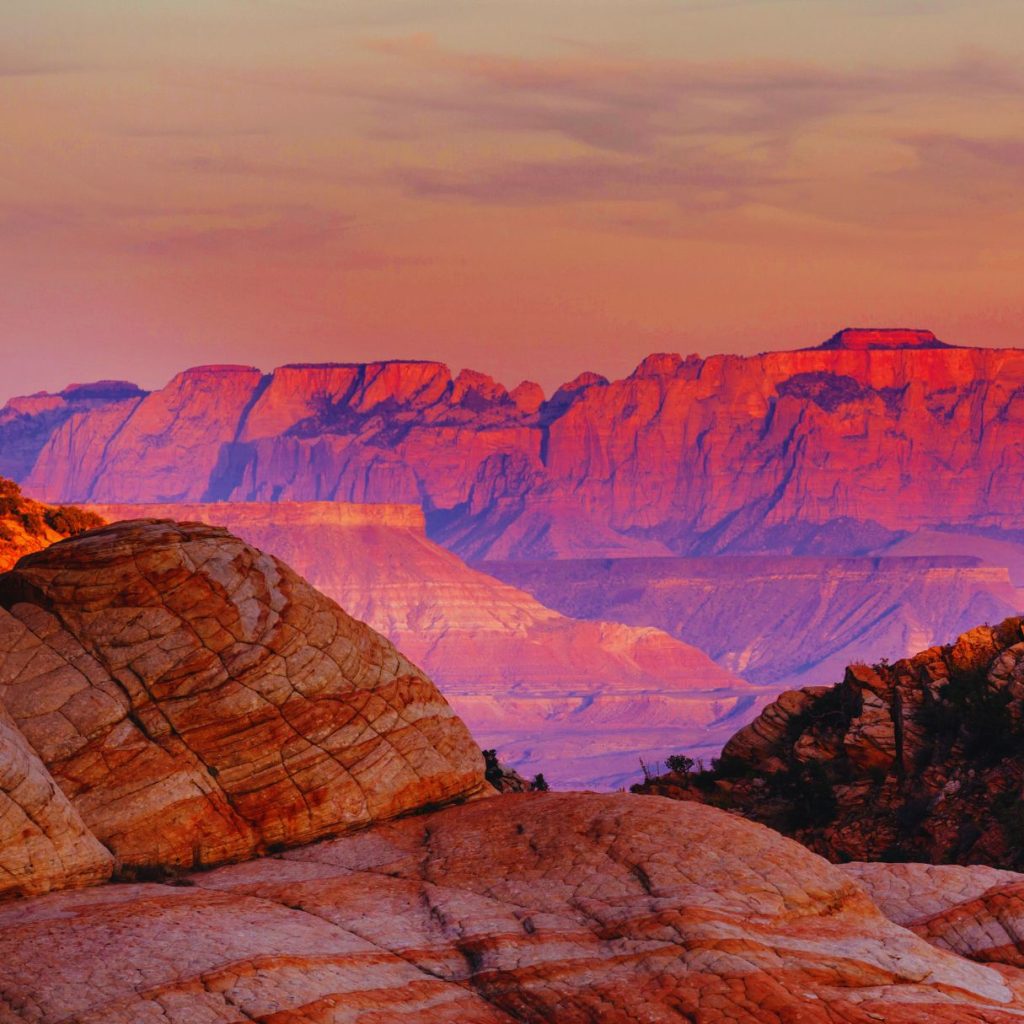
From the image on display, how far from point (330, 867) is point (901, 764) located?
70.1 ft

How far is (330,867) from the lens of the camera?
95.6 feet

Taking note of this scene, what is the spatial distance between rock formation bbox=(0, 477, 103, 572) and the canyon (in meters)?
15.7

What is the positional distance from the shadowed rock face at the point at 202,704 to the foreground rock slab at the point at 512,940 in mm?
1106

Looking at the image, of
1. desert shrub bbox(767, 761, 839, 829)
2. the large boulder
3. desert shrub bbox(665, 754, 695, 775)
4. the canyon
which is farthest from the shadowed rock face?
desert shrub bbox(665, 754, 695, 775)

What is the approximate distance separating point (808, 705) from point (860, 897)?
2448cm

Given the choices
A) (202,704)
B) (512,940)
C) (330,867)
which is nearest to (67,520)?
(202,704)

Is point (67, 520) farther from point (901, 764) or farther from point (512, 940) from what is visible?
point (512, 940)

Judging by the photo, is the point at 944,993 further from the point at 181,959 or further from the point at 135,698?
the point at 135,698

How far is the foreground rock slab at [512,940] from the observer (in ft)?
75.7

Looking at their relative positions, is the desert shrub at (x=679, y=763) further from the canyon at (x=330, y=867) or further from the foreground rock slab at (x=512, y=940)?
the foreground rock slab at (x=512, y=940)

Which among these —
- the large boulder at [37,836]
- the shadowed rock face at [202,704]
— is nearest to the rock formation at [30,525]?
the shadowed rock face at [202,704]

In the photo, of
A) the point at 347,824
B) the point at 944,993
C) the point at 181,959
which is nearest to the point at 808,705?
the point at 347,824

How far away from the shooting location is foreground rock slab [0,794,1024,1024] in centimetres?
2306

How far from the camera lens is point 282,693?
31594 millimetres
